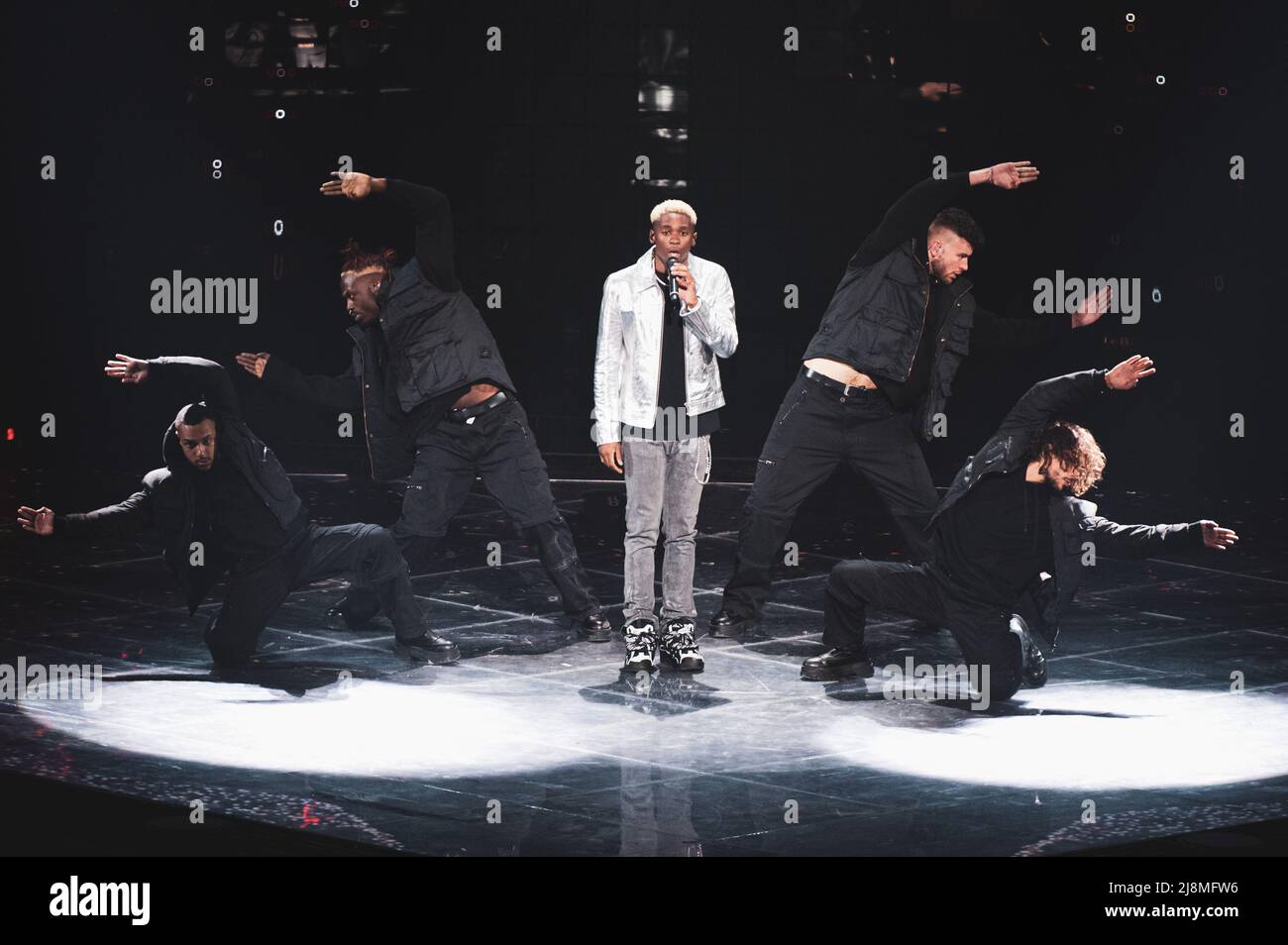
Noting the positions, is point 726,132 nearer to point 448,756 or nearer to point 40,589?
point 40,589

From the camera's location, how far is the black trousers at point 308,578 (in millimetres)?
8859

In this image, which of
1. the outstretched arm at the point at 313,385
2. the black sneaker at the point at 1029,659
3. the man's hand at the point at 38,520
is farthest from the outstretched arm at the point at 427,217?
the black sneaker at the point at 1029,659

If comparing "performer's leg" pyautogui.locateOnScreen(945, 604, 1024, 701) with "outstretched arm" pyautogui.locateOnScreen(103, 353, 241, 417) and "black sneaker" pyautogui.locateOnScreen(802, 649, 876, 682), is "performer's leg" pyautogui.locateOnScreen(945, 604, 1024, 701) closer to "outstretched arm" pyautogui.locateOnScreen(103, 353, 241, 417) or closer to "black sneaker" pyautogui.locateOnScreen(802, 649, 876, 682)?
"black sneaker" pyautogui.locateOnScreen(802, 649, 876, 682)

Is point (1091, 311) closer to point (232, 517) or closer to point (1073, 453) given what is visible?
point (1073, 453)

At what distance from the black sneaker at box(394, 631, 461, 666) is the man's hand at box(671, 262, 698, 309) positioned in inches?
72.0

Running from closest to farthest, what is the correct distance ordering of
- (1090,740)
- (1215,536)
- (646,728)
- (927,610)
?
(1090,740)
(646,728)
(1215,536)
(927,610)

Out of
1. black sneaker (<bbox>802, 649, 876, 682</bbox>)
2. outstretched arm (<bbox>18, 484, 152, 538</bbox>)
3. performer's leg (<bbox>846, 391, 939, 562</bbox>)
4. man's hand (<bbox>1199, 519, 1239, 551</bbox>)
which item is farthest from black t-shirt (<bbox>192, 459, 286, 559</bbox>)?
man's hand (<bbox>1199, 519, 1239, 551</bbox>)

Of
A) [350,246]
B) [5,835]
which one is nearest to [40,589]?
[350,246]

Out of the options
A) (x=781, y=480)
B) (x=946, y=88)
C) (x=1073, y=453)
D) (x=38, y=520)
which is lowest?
(x=38, y=520)

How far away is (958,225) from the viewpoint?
9328mm

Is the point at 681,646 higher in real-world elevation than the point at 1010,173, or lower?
lower

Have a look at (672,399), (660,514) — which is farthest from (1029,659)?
(672,399)

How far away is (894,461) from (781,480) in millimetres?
513

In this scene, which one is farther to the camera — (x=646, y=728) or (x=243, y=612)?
(x=243, y=612)
